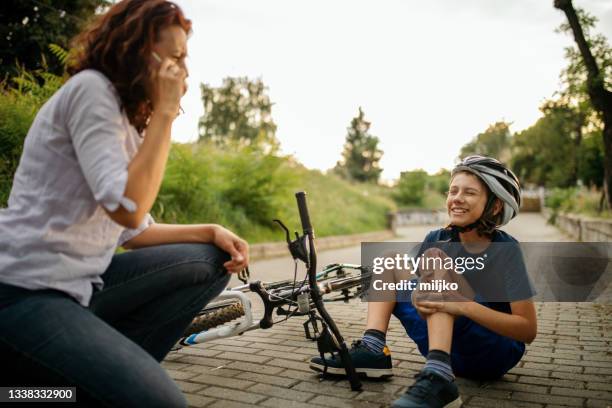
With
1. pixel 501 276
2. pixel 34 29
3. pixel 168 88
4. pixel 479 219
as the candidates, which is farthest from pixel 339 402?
pixel 34 29

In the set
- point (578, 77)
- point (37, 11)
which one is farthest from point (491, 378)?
point (37, 11)

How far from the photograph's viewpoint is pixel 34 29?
12.1 metres

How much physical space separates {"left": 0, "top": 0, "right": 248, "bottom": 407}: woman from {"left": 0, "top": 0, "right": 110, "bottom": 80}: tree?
10.9 metres

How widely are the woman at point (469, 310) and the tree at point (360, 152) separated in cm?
6293

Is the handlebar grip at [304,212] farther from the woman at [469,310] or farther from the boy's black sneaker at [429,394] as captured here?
the boy's black sneaker at [429,394]

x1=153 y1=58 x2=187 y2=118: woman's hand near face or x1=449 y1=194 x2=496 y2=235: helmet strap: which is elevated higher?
x1=153 y1=58 x2=187 y2=118: woman's hand near face

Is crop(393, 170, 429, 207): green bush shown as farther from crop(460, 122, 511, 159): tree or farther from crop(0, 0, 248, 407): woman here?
crop(460, 122, 511, 159): tree

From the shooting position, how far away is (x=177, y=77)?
1887mm

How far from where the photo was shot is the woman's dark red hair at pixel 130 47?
192 centimetres

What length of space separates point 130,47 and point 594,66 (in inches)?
421

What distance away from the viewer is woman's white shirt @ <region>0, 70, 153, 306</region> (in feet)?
5.70

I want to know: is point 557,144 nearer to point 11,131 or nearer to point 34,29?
point 34,29

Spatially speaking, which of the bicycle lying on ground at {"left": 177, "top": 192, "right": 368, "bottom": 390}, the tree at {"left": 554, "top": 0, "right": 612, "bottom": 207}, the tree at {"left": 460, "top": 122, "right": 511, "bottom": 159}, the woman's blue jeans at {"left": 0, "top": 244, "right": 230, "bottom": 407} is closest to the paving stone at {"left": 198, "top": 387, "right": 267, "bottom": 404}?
the bicycle lying on ground at {"left": 177, "top": 192, "right": 368, "bottom": 390}

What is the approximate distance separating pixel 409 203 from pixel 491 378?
33.5m
